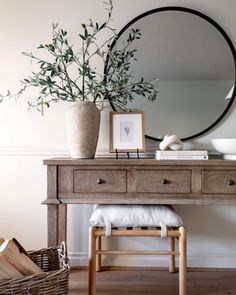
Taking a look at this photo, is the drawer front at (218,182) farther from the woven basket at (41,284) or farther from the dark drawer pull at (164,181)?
the woven basket at (41,284)

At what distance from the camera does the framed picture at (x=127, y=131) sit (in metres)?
1.85

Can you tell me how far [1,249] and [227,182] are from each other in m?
1.15

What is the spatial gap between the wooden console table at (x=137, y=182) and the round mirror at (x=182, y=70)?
A: 1.56 ft

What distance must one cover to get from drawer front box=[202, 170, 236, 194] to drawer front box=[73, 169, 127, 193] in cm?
43

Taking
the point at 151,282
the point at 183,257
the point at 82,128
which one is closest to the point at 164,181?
the point at 183,257

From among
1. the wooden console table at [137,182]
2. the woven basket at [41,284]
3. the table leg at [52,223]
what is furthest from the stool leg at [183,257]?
the table leg at [52,223]

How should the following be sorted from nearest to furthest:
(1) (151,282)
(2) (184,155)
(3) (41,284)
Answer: (3) (41,284) → (2) (184,155) → (1) (151,282)

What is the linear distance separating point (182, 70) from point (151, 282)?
1.39 metres

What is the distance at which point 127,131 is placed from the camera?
6.10 ft

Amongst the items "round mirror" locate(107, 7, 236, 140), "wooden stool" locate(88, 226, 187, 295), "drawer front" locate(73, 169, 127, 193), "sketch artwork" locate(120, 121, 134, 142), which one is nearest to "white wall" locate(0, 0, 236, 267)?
"round mirror" locate(107, 7, 236, 140)

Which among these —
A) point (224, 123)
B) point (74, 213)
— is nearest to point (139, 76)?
point (224, 123)

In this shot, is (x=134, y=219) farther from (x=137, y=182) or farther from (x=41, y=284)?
(x=41, y=284)

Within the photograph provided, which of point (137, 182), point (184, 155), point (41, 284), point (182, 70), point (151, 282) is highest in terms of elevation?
point (182, 70)

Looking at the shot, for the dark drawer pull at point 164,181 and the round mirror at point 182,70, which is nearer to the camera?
the dark drawer pull at point 164,181
